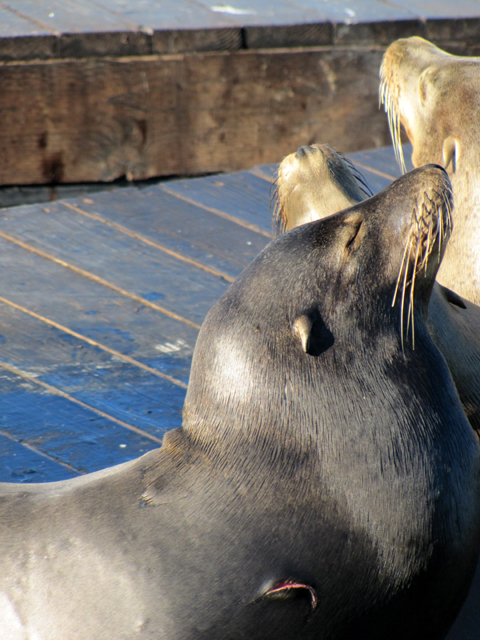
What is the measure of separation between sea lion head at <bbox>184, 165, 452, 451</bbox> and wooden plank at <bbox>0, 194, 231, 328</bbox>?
1448mm

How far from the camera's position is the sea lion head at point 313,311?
1903mm

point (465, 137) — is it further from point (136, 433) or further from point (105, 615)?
point (105, 615)

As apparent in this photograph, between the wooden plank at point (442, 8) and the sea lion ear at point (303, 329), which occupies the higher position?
the wooden plank at point (442, 8)

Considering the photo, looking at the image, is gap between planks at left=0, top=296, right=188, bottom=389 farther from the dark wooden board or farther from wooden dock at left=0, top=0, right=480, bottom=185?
the dark wooden board

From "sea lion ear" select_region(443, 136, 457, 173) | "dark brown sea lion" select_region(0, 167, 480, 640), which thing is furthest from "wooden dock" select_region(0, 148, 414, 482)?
"sea lion ear" select_region(443, 136, 457, 173)

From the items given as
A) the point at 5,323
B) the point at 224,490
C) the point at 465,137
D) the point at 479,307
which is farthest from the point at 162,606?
the point at 465,137

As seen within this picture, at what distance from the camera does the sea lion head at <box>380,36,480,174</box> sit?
3.32 meters

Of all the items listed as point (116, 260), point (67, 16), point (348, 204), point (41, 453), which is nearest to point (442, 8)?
point (67, 16)

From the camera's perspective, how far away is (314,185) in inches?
112

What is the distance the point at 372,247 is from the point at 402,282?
0.11 meters

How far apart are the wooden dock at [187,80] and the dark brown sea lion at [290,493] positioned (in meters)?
3.47

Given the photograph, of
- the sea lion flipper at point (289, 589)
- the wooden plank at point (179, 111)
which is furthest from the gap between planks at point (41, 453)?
the wooden plank at point (179, 111)

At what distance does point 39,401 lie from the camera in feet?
9.40

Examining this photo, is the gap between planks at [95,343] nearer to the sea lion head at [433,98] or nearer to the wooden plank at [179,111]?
the sea lion head at [433,98]
